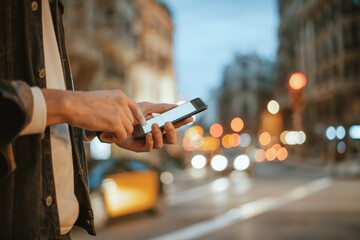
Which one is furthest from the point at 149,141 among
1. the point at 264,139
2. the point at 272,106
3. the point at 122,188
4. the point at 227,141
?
the point at 264,139

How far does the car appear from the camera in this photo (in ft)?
32.1

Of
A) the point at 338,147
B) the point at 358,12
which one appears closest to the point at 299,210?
the point at 338,147

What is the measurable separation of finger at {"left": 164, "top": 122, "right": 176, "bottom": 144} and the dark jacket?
402 millimetres

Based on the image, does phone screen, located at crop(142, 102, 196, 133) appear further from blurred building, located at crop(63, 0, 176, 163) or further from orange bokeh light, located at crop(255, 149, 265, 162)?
orange bokeh light, located at crop(255, 149, 265, 162)

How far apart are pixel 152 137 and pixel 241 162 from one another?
85.6 ft

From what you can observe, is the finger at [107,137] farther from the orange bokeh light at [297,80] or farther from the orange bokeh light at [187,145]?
the orange bokeh light at [187,145]

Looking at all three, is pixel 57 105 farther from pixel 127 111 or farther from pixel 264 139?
pixel 264 139

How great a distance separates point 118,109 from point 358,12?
5721 cm

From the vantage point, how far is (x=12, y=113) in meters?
1.17

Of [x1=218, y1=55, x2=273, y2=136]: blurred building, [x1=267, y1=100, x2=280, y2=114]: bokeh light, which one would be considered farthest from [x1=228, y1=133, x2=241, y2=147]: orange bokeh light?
[x1=267, y1=100, x2=280, y2=114]: bokeh light

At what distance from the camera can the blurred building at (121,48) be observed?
906 inches

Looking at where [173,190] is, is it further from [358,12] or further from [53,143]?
[358,12]

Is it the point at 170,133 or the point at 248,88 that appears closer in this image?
the point at 170,133

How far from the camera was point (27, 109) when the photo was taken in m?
1.18
